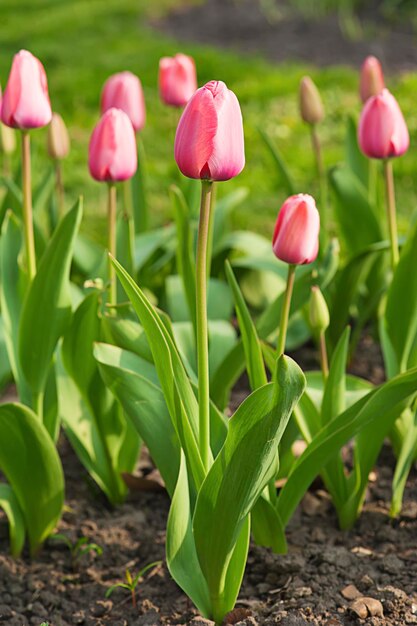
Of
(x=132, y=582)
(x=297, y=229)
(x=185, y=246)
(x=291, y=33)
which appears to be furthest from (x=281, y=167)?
(x=291, y=33)

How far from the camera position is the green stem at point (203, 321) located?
1776 mm

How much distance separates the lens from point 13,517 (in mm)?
2410

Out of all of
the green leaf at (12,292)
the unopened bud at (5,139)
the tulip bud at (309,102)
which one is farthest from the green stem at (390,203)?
the unopened bud at (5,139)

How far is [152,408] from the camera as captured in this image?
2160mm

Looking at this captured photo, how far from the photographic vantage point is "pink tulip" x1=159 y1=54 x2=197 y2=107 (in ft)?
9.72

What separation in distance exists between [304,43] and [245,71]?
0.84 m

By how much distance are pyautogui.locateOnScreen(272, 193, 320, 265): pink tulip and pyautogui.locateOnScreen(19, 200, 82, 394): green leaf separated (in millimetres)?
512

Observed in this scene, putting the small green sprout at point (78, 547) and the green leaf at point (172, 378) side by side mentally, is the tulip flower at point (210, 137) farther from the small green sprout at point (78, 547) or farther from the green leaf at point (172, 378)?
the small green sprout at point (78, 547)

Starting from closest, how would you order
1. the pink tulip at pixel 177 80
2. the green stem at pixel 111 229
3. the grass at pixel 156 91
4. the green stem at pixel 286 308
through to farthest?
the green stem at pixel 286 308 < the green stem at pixel 111 229 < the pink tulip at pixel 177 80 < the grass at pixel 156 91

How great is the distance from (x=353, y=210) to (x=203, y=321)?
143 centimetres

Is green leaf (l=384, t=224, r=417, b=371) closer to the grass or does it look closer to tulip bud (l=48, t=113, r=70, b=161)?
tulip bud (l=48, t=113, r=70, b=161)

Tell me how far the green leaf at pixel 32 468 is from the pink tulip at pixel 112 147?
0.56m

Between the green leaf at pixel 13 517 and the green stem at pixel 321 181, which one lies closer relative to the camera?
the green leaf at pixel 13 517

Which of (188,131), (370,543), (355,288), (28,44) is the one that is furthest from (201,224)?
(28,44)
